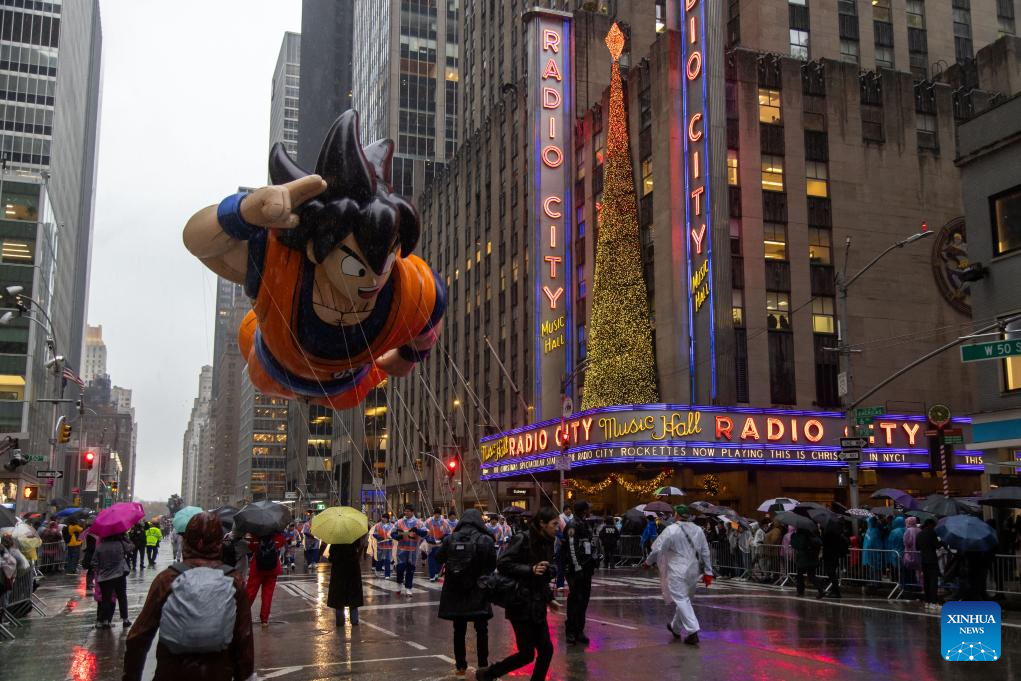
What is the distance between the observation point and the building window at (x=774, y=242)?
41.8 m

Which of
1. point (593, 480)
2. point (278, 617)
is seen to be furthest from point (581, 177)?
point (278, 617)

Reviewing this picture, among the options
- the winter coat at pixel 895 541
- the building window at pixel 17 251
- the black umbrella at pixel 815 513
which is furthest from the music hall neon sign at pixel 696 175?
the building window at pixel 17 251

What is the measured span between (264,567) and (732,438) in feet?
85.2

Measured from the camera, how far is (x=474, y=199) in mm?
71438

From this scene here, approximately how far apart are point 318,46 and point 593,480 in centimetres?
10082

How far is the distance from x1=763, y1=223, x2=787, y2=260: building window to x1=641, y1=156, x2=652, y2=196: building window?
5710 mm

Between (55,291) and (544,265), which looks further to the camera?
(55,291)

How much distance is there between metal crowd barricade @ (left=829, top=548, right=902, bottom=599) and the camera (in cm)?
2041

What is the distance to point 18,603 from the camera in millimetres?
17344

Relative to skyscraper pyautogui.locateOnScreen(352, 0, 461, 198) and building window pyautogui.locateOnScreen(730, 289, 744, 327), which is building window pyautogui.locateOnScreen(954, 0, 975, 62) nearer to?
building window pyautogui.locateOnScreen(730, 289, 744, 327)

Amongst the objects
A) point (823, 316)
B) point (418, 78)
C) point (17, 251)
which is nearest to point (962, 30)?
point (823, 316)

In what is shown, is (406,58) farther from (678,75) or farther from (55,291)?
(678,75)

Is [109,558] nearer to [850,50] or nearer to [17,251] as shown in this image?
[850,50]

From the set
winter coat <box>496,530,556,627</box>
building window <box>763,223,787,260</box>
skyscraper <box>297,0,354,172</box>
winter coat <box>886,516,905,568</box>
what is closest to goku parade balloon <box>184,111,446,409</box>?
winter coat <box>496,530,556,627</box>
